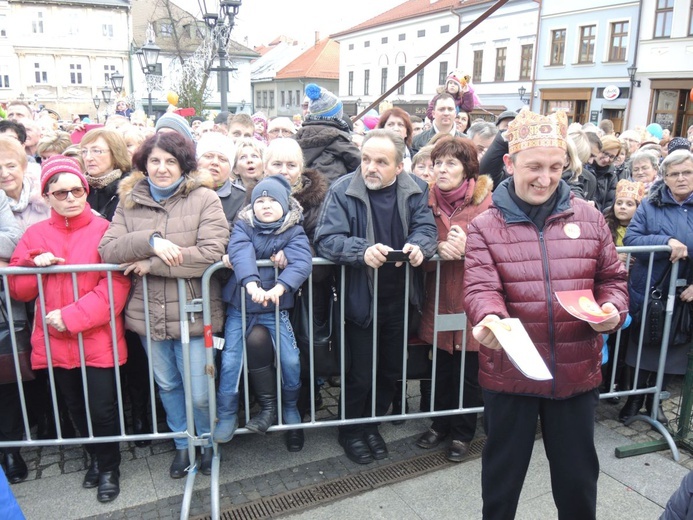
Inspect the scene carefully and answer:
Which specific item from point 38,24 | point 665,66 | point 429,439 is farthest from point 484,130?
point 38,24

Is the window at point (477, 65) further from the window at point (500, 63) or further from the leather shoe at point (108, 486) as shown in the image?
the leather shoe at point (108, 486)

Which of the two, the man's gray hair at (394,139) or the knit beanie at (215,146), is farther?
the knit beanie at (215,146)

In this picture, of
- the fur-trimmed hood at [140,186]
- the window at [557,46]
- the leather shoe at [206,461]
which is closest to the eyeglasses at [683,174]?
the fur-trimmed hood at [140,186]

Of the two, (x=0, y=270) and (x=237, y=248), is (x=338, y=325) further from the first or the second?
(x=0, y=270)

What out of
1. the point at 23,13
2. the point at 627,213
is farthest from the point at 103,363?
the point at 23,13

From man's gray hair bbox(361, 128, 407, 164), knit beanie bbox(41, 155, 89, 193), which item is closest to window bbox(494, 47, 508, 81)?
man's gray hair bbox(361, 128, 407, 164)

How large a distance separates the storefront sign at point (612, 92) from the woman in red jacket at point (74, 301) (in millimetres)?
28078

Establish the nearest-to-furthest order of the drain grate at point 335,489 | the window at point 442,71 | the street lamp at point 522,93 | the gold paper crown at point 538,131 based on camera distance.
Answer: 1. the gold paper crown at point 538,131
2. the drain grate at point 335,489
3. the street lamp at point 522,93
4. the window at point 442,71

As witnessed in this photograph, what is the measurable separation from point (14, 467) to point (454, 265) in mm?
3069

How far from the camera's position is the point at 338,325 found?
3.63 metres

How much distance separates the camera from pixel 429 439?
3.91 m

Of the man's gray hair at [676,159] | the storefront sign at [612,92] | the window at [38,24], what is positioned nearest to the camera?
the man's gray hair at [676,159]

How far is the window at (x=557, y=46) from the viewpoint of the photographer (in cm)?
3009

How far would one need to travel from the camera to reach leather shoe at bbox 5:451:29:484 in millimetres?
3482
